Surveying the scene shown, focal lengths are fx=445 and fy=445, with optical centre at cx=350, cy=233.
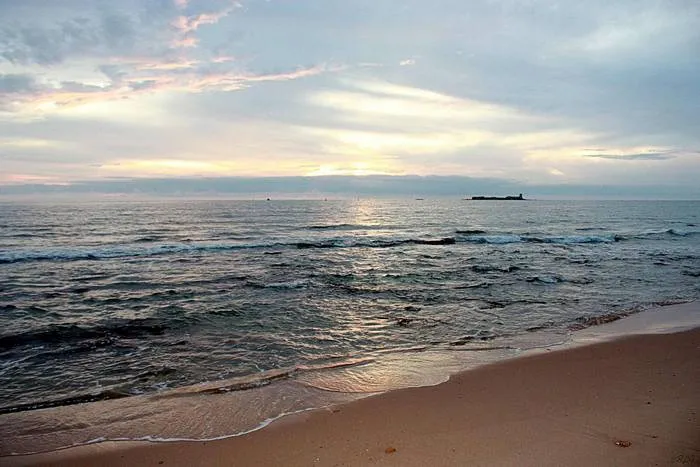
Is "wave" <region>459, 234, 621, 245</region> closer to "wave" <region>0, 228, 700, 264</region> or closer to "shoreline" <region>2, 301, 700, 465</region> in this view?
"wave" <region>0, 228, 700, 264</region>

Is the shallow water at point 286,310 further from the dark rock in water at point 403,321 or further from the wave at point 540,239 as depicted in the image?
the wave at point 540,239

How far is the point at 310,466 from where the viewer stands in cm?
428

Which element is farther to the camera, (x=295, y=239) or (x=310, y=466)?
(x=295, y=239)

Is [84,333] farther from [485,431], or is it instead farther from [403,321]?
[485,431]

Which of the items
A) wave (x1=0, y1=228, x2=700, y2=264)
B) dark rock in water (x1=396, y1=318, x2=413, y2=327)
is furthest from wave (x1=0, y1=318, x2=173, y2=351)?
wave (x1=0, y1=228, x2=700, y2=264)

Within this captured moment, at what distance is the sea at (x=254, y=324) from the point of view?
6.11 metres

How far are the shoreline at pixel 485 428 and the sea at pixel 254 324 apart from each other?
0.44 m

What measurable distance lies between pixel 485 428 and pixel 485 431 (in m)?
0.08

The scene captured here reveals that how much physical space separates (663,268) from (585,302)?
403 inches

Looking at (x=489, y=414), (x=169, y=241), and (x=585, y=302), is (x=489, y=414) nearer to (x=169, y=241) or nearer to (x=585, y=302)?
(x=585, y=302)

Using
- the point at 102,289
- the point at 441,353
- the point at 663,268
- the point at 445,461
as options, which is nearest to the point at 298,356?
the point at 441,353

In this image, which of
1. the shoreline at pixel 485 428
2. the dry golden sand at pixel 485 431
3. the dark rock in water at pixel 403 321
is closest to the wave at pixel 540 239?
the dark rock in water at pixel 403 321

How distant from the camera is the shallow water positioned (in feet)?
24.7

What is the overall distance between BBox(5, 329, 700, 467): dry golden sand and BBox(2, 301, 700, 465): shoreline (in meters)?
0.01
